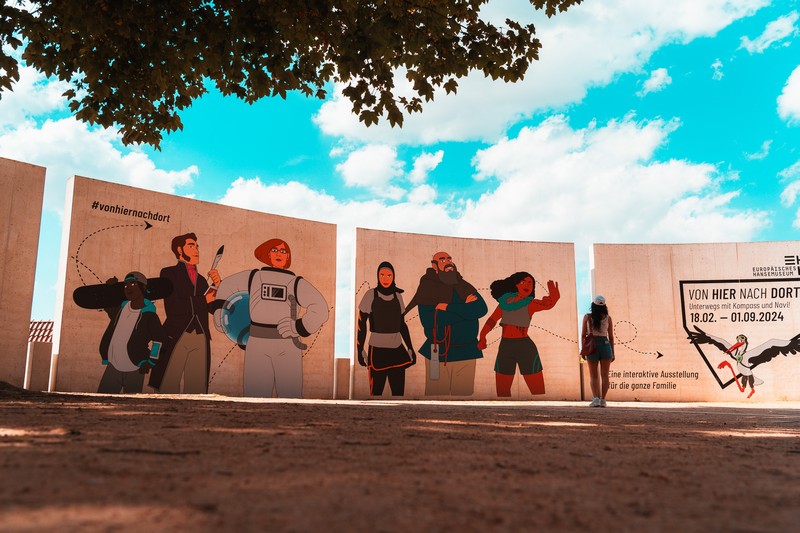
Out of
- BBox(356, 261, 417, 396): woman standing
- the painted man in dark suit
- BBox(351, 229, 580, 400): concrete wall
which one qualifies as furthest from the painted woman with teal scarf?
the painted man in dark suit

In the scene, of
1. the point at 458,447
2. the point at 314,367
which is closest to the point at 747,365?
the point at 314,367

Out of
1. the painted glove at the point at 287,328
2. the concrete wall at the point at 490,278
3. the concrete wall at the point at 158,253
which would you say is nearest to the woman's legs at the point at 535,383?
the concrete wall at the point at 490,278

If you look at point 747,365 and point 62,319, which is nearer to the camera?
point 62,319

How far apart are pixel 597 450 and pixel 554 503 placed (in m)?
1.82

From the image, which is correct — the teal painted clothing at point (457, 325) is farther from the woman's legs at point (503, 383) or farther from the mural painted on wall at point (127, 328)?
the mural painted on wall at point (127, 328)

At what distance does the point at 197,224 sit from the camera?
1363 centimetres

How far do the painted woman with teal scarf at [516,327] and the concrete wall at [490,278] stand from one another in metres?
0.15

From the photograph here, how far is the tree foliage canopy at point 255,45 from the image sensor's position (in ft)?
22.8

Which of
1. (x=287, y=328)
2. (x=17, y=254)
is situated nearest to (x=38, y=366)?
(x=17, y=254)

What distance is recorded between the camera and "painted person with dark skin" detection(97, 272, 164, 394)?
12086mm

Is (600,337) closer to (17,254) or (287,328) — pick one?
(287,328)

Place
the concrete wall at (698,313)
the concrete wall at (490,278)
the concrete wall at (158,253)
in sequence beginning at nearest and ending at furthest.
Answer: the concrete wall at (158,253) → the concrete wall at (490,278) → the concrete wall at (698,313)

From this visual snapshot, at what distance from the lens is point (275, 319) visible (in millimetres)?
14336

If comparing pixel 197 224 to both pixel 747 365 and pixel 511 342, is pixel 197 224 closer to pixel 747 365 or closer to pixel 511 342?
pixel 511 342
